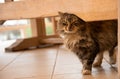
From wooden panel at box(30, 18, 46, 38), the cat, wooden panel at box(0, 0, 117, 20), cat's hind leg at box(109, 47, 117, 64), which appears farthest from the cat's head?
wooden panel at box(30, 18, 46, 38)

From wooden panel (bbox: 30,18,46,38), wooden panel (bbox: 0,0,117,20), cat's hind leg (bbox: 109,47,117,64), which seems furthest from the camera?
wooden panel (bbox: 30,18,46,38)

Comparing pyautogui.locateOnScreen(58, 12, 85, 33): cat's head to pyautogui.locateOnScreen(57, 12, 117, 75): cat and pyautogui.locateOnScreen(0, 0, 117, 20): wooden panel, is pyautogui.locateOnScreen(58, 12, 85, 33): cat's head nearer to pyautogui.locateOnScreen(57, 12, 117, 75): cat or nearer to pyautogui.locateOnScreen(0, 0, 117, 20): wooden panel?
pyautogui.locateOnScreen(57, 12, 117, 75): cat

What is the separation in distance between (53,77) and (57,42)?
1847 mm

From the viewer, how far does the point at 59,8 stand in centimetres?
121

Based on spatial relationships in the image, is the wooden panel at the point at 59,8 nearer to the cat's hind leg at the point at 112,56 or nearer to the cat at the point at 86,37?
the cat at the point at 86,37

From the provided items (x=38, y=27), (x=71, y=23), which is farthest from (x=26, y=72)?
(x=38, y=27)

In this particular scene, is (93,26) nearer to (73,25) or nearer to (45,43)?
(73,25)

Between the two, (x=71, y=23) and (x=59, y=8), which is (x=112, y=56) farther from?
(x=59, y=8)

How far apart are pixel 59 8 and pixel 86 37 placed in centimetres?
30

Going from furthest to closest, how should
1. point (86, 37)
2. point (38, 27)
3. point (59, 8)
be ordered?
1. point (38, 27)
2. point (86, 37)
3. point (59, 8)

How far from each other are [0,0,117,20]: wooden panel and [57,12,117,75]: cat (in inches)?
9.7

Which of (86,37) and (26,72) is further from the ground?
(86,37)

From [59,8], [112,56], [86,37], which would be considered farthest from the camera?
[112,56]

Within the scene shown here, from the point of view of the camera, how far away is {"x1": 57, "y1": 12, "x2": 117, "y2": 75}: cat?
1419 millimetres
